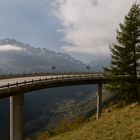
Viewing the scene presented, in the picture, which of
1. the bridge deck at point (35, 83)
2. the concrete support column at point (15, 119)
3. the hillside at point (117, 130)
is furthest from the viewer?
the concrete support column at point (15, 119)

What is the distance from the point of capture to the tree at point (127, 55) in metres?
55.2

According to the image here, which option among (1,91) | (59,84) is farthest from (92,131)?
(59,84)

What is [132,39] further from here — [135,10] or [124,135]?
[124,135]

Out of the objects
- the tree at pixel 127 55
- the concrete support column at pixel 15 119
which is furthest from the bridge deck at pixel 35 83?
the tree at pixel 127 55

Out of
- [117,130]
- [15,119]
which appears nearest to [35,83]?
[15,119]

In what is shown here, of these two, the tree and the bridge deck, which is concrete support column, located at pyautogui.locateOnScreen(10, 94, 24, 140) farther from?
the tree

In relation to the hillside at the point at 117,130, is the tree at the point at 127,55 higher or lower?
higher

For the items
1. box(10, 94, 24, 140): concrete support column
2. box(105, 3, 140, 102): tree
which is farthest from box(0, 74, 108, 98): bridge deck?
box(105, 3, 140, 102): tree

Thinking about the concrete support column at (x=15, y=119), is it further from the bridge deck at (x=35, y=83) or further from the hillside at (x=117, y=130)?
the hillside at (x=117, y=130)

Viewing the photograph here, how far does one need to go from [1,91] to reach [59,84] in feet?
94.7

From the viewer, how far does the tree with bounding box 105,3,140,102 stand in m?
55.2

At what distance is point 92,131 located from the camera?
110 ft

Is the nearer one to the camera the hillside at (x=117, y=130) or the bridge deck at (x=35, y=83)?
the hillside at (x=117, y=130)

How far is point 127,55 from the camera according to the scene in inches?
2179
